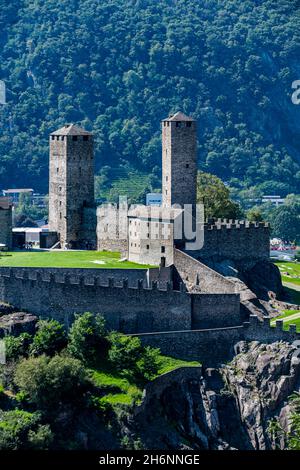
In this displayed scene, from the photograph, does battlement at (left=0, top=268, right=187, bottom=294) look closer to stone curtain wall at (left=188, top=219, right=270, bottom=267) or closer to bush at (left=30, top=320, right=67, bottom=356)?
bush at (left=30, top=320, right=67, bottom=356)

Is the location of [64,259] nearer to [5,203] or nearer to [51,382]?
[5,203]

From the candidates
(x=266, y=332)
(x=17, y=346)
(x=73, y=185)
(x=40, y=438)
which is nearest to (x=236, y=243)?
(x=266, y=332)

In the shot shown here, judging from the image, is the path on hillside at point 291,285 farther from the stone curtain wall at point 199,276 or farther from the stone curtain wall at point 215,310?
the stone curtain wall at point 215,310

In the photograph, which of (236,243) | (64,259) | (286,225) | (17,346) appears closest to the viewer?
(17,346)

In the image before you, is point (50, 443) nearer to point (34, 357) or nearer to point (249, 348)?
point (34, 357)

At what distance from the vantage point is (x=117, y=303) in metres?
78.7

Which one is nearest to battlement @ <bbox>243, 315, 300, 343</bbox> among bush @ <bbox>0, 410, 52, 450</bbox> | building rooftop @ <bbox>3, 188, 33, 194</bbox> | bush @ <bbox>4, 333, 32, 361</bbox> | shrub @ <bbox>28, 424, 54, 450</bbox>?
bush @ <bbox>4, 333, 32, 361</bbox>

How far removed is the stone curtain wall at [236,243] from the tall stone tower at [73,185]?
9473 millimetres

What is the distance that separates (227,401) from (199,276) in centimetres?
893

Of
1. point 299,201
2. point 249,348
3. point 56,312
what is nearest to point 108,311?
point 56,312

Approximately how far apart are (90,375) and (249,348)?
29.7 feet

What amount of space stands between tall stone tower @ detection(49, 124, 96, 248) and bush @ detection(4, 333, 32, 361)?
58.8ft

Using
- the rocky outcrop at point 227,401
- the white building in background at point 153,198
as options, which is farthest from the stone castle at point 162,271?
the white building in background at point 153,198

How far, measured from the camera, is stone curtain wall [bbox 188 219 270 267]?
8750 cm
